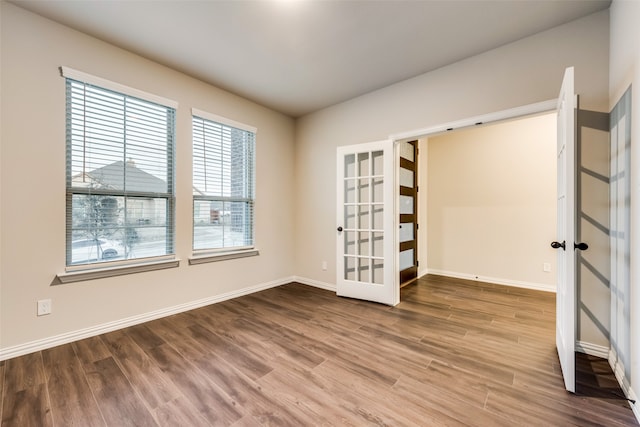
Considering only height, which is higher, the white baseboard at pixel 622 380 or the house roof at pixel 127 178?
the house roof at pixel 127 178

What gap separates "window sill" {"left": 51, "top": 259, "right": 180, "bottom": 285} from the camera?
89.4 inches

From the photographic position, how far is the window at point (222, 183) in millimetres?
3232

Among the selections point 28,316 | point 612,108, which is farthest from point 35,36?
point 612,108

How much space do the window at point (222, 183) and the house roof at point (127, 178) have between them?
1.45ft

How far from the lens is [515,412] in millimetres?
1488

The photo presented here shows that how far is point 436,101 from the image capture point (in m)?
2.95

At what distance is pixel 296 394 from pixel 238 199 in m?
2.64

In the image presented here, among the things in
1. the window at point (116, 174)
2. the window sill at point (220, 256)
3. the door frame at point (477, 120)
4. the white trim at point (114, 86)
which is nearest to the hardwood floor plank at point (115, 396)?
the window at point (116, 174)

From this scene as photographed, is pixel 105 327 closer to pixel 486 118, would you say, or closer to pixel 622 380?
pixel 622 380

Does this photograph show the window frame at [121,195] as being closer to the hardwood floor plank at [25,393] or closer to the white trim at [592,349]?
the hardwood floor plank at [25,393]

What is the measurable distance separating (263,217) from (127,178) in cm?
179

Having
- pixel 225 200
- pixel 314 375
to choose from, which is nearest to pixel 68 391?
pixel 314 375

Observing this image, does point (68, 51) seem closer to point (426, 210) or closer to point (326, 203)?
point (326, 203)

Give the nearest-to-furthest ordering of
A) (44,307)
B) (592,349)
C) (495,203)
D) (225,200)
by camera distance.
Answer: (592,349) → (44,307) → (225,200) → (495,203)
